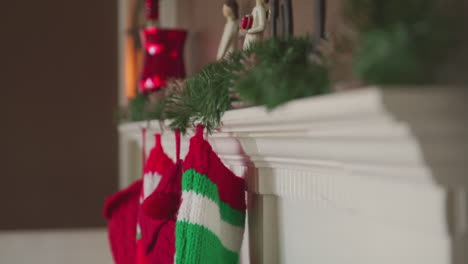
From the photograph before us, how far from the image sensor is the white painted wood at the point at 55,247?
2.19 m

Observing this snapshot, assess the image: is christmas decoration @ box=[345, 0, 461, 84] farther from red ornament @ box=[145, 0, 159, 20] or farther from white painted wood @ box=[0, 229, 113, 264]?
white painted wood @ box=[0, 229, 113, 264]

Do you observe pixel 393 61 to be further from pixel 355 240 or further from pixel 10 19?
pixel 10 19

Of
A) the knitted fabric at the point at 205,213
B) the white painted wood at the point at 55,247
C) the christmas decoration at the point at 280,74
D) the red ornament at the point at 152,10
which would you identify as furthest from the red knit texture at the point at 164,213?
the white painted wood at the point at 55,247

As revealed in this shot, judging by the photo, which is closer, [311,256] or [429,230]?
[429,230]

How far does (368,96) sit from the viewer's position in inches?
16.4

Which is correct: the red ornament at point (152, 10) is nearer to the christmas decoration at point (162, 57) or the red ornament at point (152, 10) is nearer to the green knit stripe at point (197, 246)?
the christmas decoration at point (162, 57)

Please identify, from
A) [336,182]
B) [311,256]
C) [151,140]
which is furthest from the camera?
[151,140]

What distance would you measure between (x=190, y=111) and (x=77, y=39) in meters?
1.76

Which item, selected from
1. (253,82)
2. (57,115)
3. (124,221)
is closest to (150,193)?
(124,221)

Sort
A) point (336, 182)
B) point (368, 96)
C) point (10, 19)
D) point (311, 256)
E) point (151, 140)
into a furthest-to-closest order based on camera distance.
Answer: point (10, 19), point (151, 140), point (311, 256), point (336, 182), point (368, 96)

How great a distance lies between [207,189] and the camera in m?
0.82

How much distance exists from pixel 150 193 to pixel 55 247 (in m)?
1.29

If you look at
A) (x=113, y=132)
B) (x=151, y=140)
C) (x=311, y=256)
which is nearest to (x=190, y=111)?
(x=311, y=256)

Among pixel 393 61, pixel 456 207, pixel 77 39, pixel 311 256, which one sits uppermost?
pixel 77 39
